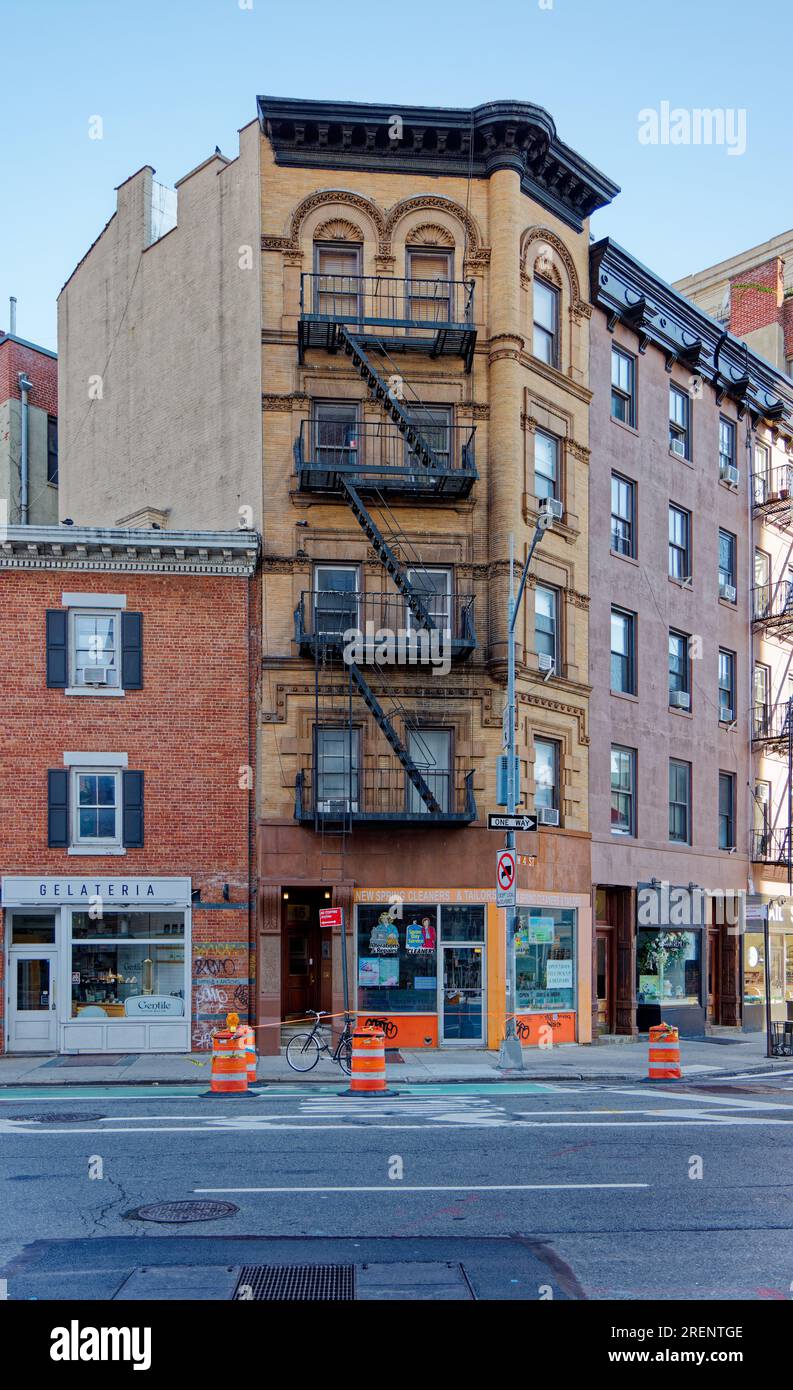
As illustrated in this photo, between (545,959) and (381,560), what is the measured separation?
888 cm

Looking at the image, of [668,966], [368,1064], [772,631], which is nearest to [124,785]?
[368,1064]

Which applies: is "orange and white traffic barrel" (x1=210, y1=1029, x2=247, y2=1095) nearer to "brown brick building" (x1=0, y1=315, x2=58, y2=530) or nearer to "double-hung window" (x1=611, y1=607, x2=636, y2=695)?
"double-hung window" (x1=611, y1=607, x2=636, y2=695)

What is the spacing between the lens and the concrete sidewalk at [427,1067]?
2050cm

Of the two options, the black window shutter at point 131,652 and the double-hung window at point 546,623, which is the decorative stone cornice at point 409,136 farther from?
the black window shutter at point 131,652

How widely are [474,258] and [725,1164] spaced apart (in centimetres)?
2020

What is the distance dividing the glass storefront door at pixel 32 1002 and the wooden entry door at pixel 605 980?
39.2ft

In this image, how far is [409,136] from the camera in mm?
27094

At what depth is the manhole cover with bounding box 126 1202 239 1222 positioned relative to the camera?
9.67 metres

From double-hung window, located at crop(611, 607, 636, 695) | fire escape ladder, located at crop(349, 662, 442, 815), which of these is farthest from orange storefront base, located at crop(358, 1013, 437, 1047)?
double-hung window, located at crop(611, 607, 636, 695)

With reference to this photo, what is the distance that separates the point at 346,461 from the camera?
86.8ft

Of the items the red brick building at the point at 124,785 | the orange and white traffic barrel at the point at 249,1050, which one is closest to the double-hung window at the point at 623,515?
the red brick building at the point at 124,785

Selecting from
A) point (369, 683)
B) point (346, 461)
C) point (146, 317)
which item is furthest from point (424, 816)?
point (146, 317)

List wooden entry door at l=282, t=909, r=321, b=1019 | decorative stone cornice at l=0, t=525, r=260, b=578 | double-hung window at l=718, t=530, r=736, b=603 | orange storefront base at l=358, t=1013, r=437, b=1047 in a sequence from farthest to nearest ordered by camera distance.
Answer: double-hung window at l=718, t=530, r=736, b=603 → wooden entry door at l=282, t=909, r=321, b=1019 → orange storefront base at l=358, t=1013, r=437, b=1047 → decorative stone cornice at l=0, t=525, r=260, b=578

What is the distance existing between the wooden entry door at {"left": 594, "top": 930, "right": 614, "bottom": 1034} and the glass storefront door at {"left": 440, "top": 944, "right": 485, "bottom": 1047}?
468 cm
